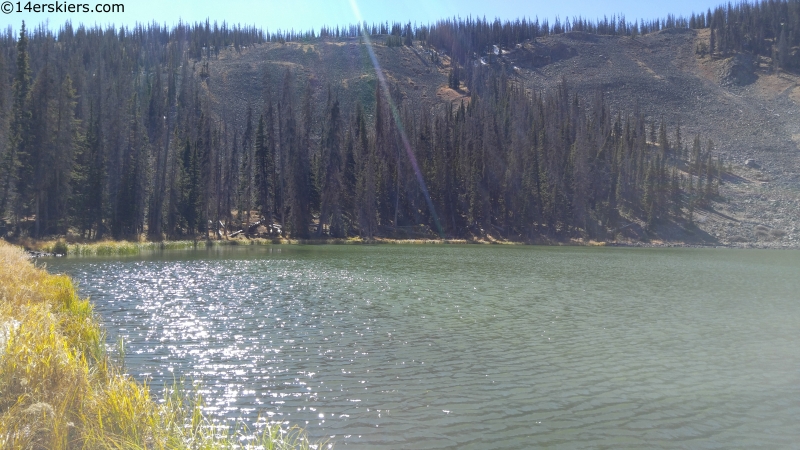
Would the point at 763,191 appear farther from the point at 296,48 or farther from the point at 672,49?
the point at 296,48

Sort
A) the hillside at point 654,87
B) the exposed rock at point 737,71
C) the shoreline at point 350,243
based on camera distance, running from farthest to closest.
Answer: the exposed rock at point 737,71 < the hillside at point 654,87 < the shoreline at point 350,243

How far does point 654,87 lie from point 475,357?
14506 centimetres

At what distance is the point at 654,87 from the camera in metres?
142

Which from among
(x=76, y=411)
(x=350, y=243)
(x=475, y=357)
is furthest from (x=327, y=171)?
(x=76, y=411)

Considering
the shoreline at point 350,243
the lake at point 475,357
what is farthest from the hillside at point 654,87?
the lake at point 475,357

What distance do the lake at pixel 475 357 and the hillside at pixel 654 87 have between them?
6087 centimetres

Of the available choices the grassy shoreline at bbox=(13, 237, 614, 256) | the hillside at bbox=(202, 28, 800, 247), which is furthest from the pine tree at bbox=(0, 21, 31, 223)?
the hillside at bbox=(202, 28, 800, 247)

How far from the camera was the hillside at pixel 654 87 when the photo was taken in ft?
272

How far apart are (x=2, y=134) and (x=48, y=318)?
146ft

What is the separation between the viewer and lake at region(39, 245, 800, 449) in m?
9.64

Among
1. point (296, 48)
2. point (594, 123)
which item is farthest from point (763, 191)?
point (296, 48)

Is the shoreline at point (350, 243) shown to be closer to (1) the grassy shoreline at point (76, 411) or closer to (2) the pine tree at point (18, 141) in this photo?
(2) the pine tree at point (18, 141)

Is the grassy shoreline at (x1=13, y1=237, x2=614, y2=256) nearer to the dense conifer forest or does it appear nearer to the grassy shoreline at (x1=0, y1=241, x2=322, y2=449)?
the dense conifer forest

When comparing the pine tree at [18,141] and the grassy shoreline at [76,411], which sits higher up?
the pine tree at [18,141]
